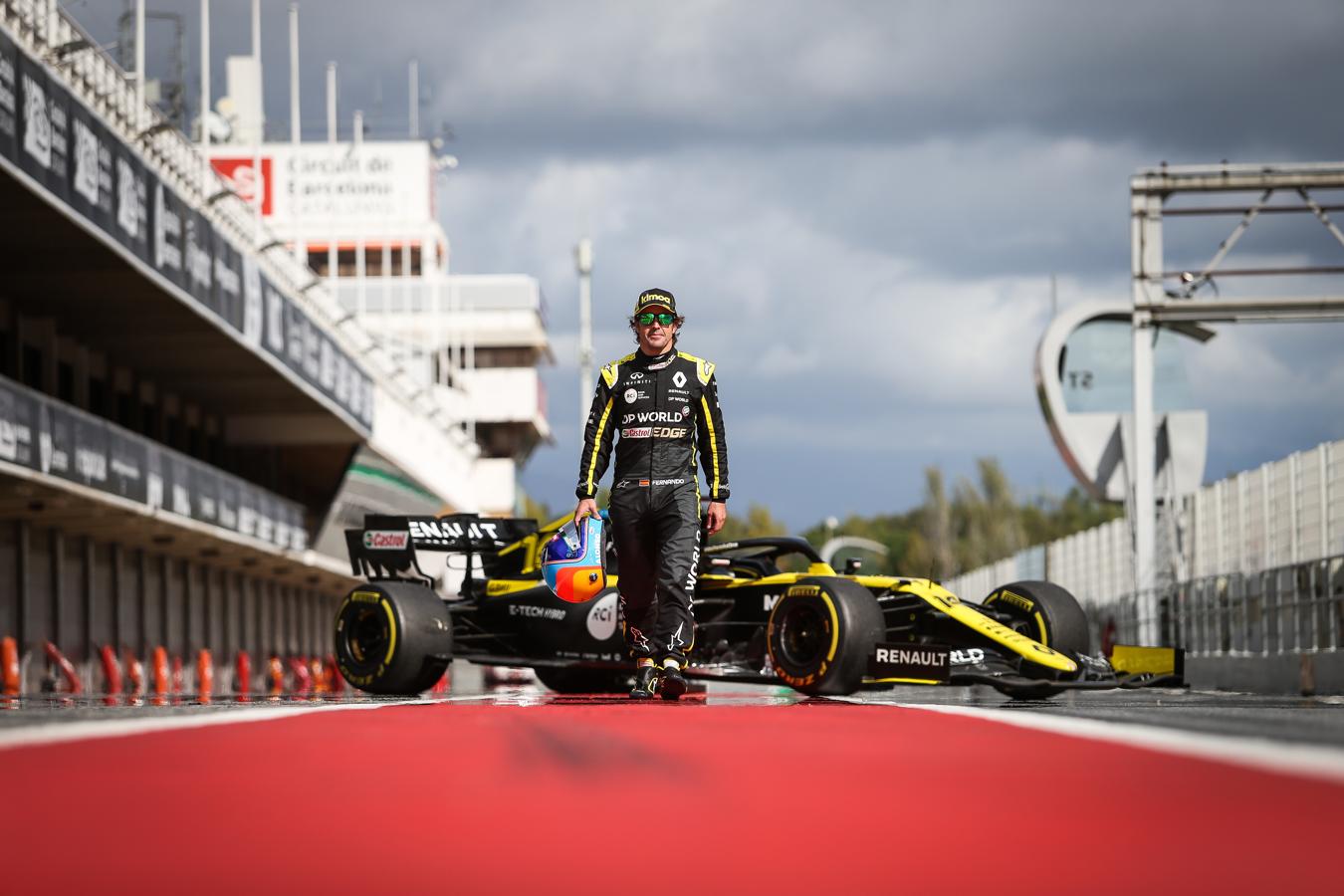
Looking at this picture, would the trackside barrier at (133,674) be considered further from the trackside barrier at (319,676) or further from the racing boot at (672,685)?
the racing boot at (672,685)

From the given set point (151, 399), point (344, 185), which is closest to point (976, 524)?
point (344, 185)

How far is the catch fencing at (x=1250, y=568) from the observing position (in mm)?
17656

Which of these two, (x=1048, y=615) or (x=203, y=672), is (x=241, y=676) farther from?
(x=1048, y=615)

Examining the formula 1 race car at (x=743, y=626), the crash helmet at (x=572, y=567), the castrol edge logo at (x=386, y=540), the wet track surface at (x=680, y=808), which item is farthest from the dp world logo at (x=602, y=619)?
the wet track surface at (x=680, y=808)

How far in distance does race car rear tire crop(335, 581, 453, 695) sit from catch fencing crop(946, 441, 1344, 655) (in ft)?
29.3

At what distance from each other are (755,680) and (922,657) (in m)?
1.32

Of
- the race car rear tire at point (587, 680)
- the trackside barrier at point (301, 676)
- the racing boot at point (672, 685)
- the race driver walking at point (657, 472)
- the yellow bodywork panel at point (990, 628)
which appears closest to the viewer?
the racing boot at point (672, 685)

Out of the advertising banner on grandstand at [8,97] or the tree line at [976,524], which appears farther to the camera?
the tree line at [976,524]

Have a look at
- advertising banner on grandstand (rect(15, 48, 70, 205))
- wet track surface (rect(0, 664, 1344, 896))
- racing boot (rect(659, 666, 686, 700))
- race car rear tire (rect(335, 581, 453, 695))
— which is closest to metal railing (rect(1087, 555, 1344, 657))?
race car rear tire (rect(335, 581, 453, 695))

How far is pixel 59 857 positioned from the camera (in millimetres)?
2945

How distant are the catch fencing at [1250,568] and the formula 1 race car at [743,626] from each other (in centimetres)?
730

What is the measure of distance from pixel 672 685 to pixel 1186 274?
18.3m

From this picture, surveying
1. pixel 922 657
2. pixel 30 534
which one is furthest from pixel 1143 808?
pixel 30 534

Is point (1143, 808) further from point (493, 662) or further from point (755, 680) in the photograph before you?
point (493, 662)
